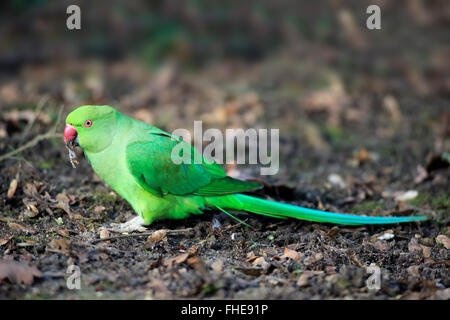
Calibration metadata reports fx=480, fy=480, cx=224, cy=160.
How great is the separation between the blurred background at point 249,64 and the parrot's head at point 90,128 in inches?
93.1

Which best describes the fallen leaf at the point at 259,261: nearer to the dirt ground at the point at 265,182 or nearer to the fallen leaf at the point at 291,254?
the dirt ground at the point at 265,182

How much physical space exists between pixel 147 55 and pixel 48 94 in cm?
191

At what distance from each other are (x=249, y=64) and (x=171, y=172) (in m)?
4.82

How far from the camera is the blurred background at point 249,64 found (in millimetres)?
6480

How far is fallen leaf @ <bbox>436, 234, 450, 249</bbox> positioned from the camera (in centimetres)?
369

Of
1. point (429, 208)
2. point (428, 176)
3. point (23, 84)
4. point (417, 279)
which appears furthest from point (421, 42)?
point (23, 84)

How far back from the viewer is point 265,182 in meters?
4.25

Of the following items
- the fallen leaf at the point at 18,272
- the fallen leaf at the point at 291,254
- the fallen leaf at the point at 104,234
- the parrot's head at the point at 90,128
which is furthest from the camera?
the parrot's head at the point at 90,128

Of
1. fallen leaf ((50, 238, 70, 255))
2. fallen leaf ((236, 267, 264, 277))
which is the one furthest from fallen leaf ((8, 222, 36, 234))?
fallen leaf ((236, 267, 264, 277))

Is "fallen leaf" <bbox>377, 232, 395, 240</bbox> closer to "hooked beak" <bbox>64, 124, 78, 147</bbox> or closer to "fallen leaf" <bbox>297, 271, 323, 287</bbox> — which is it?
"fallen leaf" <bbox>297, 271, 323, 287</bbox>

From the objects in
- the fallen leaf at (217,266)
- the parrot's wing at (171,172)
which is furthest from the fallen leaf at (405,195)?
the fallen leaf at (217,266)

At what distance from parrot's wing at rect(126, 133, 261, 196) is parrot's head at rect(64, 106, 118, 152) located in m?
0.21

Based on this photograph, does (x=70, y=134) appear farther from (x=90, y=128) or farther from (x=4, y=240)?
(x=4, y=240)

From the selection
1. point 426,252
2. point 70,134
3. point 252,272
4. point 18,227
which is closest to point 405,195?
point 426,252
